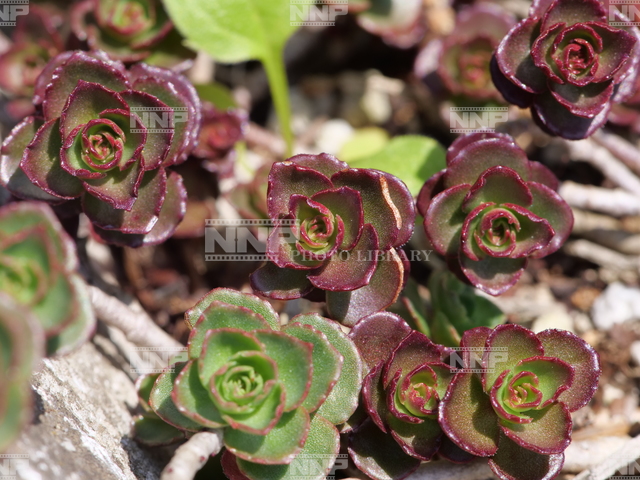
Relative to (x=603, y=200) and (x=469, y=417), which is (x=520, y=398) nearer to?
(x=469, y=417)

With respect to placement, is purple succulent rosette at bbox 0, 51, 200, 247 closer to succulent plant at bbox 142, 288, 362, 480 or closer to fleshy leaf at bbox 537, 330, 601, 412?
succulent plant at bbox 142, 288, 362, 480

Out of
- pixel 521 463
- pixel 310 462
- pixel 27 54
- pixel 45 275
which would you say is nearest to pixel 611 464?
pixel 521 463

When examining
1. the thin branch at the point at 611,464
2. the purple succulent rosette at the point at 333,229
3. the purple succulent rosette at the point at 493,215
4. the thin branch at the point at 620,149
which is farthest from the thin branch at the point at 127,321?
the thin branch at the point at 620,149

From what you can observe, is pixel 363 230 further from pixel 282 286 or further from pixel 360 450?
pixel 360 450

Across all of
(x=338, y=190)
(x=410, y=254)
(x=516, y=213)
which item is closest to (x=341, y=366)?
(x=338, y=190)

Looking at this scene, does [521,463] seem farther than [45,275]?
Yes

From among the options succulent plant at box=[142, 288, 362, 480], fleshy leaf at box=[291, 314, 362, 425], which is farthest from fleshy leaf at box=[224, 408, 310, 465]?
fleshy leaf at box=[291, 314, 362, 425]

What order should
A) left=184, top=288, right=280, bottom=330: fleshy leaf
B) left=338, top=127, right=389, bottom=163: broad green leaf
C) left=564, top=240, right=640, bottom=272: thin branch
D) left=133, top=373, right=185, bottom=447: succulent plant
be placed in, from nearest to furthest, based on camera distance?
left=184, top=288, right=280, bottom=330: fleshy leaf, left=133, top=373, right=185, bottom=447: succulent plant, left=564, top=240, right=640, bottom=272: thin branch, left=338, top=127, right=389, bottom=163: broad green leaf
